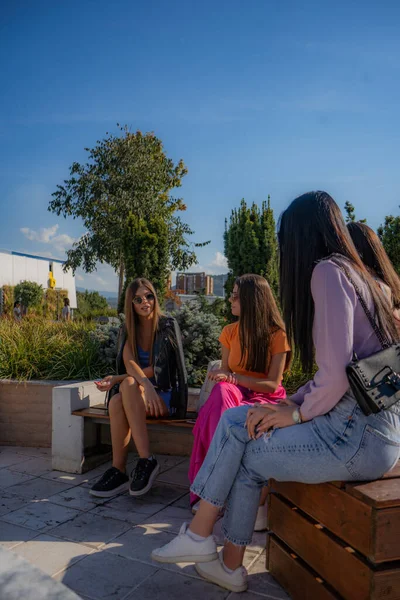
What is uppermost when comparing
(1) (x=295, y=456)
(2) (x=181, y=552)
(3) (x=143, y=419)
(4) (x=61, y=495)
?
(1) (x=295, y=456)

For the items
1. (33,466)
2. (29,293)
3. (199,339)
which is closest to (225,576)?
(33,466)

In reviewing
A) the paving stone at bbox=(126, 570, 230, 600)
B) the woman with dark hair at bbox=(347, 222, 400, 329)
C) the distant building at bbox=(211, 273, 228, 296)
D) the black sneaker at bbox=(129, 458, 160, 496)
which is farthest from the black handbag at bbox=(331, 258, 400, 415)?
the distant building at bbox=(211, 273, 228, 296)

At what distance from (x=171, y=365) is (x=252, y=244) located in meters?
3.43

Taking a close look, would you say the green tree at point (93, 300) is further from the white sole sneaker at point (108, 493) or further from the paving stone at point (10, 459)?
the white sole sneaker at point (108, 493)

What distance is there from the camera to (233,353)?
3570 mm

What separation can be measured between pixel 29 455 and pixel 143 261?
5089 millimetres

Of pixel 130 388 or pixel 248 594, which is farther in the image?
pixel 130 388

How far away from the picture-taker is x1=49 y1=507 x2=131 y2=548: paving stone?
9.50 ft

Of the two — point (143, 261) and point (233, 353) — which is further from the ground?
point (143, 261)

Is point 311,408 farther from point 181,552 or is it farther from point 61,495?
point 61,495

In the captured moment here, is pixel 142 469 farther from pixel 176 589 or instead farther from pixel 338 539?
pixel 338 539

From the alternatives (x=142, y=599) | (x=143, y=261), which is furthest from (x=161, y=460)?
(x=143, y=261)

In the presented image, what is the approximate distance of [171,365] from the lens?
157 inches

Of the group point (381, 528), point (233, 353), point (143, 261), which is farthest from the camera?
point (143, 261)
